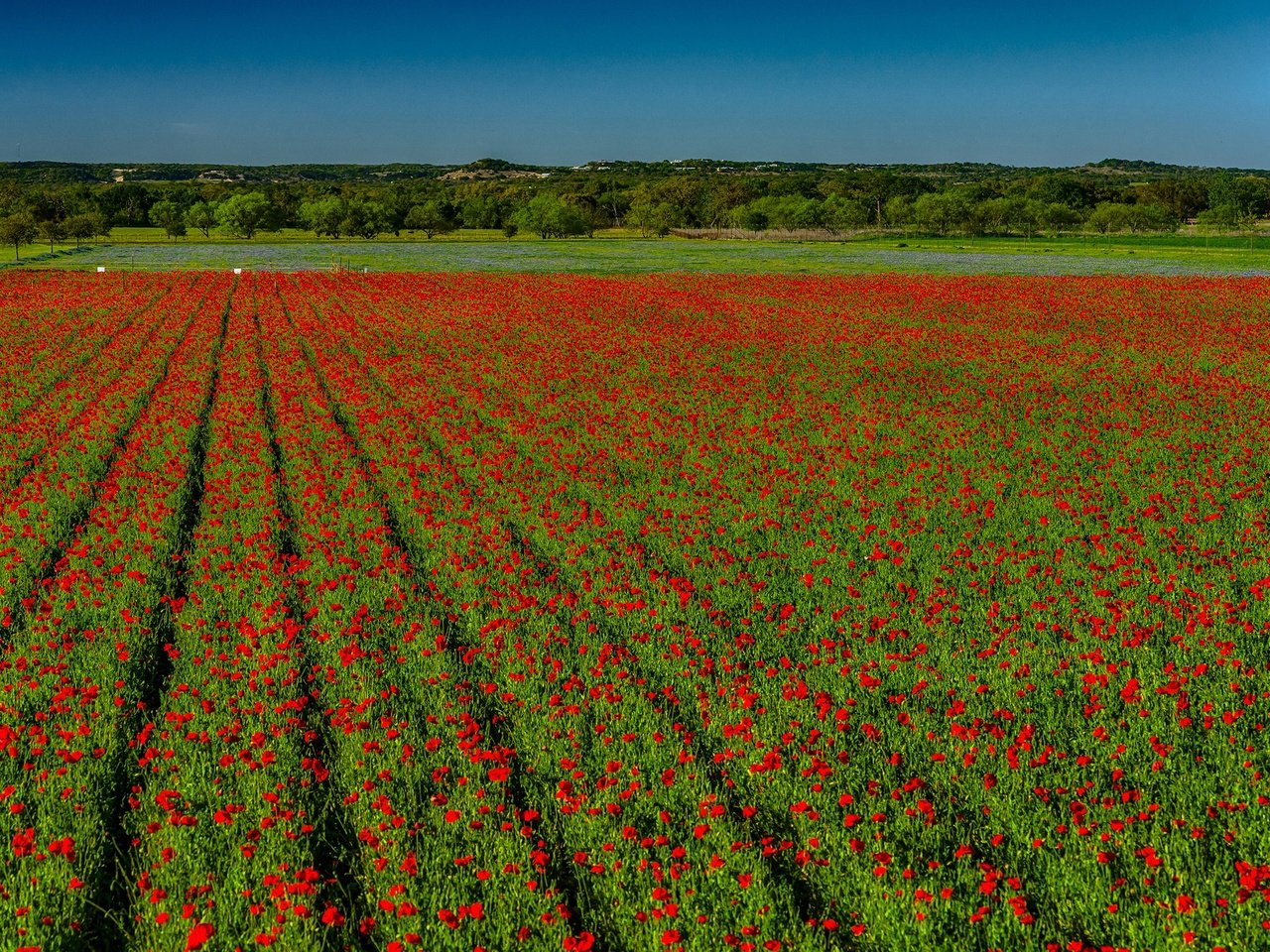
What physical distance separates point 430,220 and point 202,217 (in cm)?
3519

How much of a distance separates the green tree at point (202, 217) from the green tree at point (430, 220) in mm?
30141

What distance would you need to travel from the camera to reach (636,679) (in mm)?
8172

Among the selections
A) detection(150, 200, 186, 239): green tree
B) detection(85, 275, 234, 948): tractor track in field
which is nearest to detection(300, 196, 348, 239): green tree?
detection(150, 200, 186, 239): green tree

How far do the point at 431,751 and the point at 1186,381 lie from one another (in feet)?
74.0

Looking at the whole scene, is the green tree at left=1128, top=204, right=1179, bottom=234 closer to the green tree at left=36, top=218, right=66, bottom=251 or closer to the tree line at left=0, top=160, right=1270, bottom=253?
the tree line at left=0, top=160, right=1270, bottom=253

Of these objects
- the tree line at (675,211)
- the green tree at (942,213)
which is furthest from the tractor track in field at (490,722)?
the green tree at (942,213)

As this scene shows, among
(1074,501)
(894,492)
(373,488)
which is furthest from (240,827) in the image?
(1074,501)

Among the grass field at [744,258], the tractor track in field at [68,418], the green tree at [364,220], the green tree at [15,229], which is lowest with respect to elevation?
the tractor track in field at [68,418]

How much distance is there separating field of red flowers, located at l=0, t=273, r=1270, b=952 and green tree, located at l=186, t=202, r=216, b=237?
471 feet

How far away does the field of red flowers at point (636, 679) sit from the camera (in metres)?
5.40

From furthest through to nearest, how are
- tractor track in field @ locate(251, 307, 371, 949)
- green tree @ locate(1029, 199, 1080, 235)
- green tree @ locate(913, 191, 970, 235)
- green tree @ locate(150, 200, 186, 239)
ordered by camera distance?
green tree @ locate(1029, 199, 1080, 235), green tree @ locate(913, 191, 970, 235), green tree @ locate(150, 200, 186, 239), tractor track in field @ locate(251, 307, 371, 949)

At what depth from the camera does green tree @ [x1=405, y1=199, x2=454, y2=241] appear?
14738cm

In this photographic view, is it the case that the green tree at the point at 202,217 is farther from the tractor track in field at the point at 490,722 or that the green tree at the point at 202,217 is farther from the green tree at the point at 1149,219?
the tractor track in field at the point at 490,722

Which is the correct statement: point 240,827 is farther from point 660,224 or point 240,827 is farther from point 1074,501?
point 660,224
